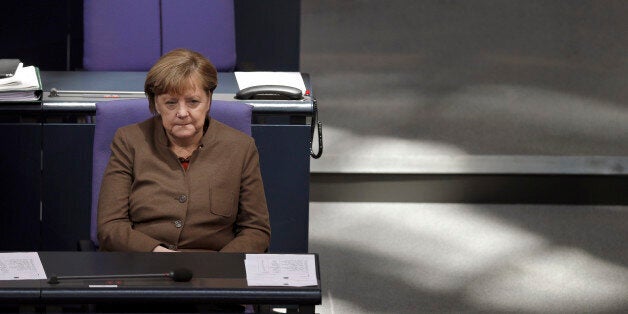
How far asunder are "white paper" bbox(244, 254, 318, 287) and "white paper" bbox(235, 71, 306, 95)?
1.27 meters

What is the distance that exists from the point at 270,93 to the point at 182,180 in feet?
2.20

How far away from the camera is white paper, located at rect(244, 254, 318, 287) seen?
2.80m

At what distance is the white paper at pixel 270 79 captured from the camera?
166 inches

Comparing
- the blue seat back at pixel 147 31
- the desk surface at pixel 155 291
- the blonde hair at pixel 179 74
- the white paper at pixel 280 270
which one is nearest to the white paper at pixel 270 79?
the blue seat back at pixel 147 31

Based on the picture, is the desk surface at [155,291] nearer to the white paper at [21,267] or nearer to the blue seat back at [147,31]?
the white paper at [21,267]

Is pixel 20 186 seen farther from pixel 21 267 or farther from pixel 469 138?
pixel 469 138

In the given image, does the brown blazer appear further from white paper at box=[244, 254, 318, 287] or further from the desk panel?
the desk panel

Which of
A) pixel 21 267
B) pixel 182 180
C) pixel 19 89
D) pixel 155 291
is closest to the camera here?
pixel 155 291

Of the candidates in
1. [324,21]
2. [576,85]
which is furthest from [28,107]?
[324,21]

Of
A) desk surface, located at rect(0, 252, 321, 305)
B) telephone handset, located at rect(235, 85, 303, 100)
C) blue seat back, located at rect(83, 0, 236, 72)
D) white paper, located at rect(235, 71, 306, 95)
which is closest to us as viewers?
desk surface, located at rect(0, 252, 321, 305)

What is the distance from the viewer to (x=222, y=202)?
134 inches

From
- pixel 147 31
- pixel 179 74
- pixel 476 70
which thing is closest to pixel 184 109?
pixel 179 74

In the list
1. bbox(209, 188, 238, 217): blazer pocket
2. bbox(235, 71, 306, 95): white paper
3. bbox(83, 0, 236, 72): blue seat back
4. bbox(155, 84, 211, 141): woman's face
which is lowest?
bbox(209, 188, 238, 217): blazer pocket

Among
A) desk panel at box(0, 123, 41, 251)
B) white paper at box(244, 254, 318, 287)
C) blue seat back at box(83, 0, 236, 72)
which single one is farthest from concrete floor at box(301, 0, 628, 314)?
white paper at box(244, 254, 318, 287)
